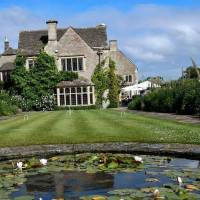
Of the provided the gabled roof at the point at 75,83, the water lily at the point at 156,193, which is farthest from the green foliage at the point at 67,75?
the water lily at the point at 156,193

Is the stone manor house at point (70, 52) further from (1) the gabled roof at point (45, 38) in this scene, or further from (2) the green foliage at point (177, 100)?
(2) the green foliage at point (177, 100)

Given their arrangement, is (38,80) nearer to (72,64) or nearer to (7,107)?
(72,64)

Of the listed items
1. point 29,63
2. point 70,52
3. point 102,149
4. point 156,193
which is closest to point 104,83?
point 70,52

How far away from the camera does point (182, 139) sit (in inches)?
314

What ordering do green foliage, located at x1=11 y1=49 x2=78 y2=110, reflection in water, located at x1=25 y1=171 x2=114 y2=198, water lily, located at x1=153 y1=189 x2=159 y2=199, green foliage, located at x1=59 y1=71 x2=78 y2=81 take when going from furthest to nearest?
green foliage, located at x1=59 y1=71 x2=78 y2=81 < green foliage, located at x1=11 y1=49 x2=78 y2=110 < reflection in water, located at x1=25 y1=171 x2=114 y2=198 < water lily, located at x1=153 y1=189 x2=159 y2=199

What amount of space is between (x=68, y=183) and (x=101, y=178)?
21.6 inches

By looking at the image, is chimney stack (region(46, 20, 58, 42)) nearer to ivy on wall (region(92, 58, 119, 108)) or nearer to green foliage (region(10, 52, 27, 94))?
green foliage (region(10, 52, 27, 94))

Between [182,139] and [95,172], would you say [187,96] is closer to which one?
[182,139]

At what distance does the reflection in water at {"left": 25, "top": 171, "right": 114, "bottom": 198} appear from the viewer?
448 centimetres

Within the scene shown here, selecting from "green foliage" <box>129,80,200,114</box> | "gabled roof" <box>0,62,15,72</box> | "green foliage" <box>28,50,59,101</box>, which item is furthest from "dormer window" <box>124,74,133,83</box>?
"green foliage" <box>129,80,200,114</box>

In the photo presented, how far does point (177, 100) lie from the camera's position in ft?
63.6

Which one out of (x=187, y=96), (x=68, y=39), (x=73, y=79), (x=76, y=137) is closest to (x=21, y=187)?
(x=76, y=137)

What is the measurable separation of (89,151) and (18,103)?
23575 millimetres

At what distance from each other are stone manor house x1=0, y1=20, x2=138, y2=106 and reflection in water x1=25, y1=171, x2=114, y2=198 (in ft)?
85.9
